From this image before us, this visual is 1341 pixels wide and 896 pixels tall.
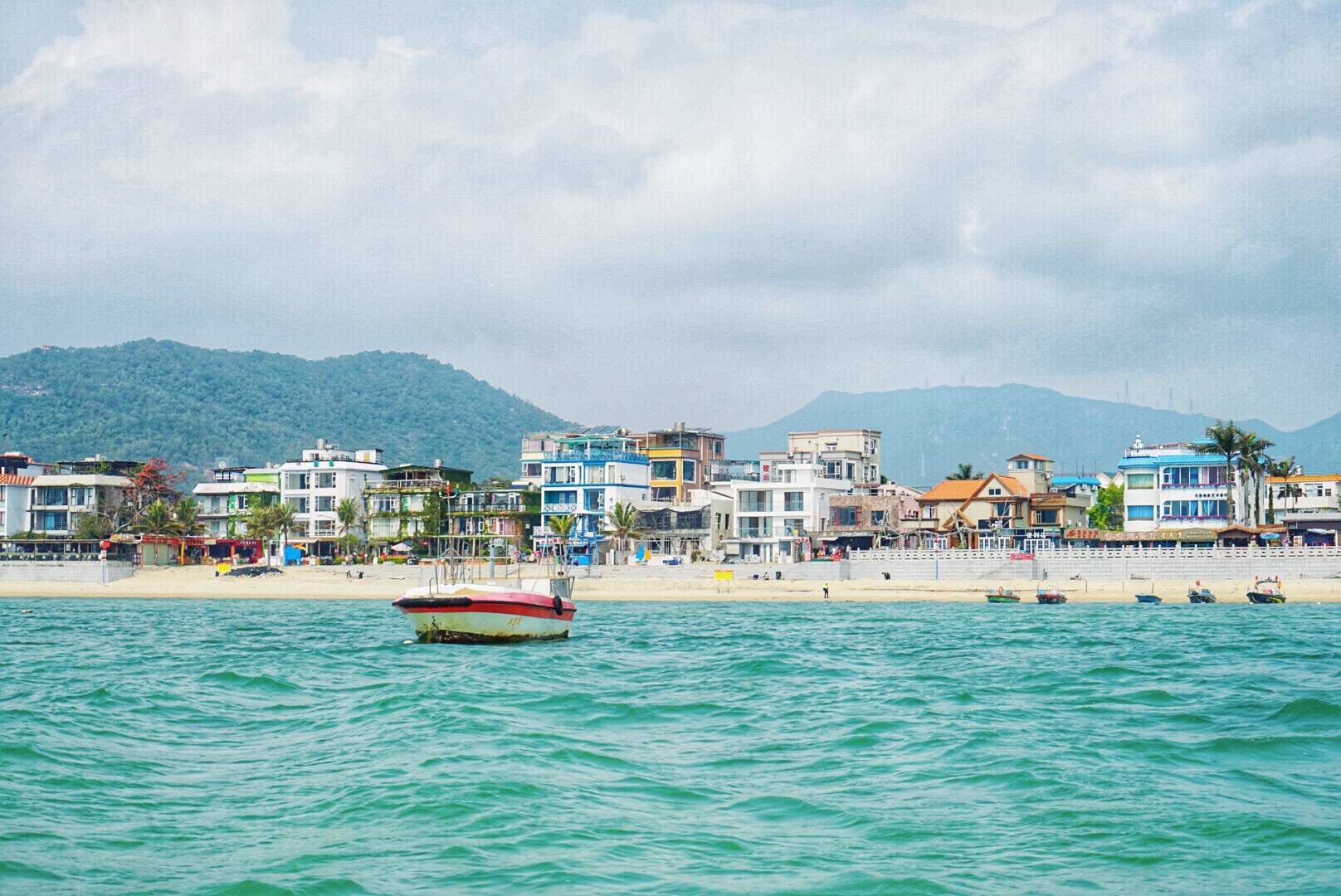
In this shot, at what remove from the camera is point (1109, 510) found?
114 metres

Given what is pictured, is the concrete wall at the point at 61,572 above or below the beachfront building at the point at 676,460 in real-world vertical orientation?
below

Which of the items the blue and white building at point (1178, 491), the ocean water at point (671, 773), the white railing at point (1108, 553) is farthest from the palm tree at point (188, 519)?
the blue and white building at point (1178, 491)

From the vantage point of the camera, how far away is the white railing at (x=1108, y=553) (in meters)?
80.2

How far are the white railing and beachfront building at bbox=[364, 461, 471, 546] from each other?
37.4 m

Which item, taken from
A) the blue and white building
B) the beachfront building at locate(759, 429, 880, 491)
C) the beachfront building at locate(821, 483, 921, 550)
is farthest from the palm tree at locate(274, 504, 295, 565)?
the blue and white building

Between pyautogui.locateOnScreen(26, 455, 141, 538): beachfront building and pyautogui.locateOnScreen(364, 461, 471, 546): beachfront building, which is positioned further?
pyautogui.locateOnScreen(364, 461, 471, 546): beachfront building

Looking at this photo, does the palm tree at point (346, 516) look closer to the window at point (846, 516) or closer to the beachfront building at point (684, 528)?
the beachfront building at point (684, 528)

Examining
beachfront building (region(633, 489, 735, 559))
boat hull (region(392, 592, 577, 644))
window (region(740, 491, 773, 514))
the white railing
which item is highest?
window (region(740, 491, 773, 514))

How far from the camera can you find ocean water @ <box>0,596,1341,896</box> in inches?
584

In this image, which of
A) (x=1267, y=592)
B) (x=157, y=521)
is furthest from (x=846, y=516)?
(x=157, y=521)

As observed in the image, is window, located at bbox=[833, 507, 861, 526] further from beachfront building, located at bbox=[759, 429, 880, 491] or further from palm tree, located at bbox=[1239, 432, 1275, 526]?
palm tree, located at bbox=[1239, 432, 1275, 526]

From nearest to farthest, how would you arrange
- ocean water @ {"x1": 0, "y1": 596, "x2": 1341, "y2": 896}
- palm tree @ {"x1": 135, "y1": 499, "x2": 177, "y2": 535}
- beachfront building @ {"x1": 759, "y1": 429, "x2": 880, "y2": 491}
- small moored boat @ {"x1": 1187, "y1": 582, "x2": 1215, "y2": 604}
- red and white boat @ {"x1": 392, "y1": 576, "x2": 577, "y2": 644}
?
ocean water @ {"x1": 0, "y1": 596, "x2": 1341, "y2": 896}
red and white boat @ {"x1": 392, "y1": 576, "x2": 577, "y2": 644}
small moored boat @ {"x1": 1187, "y1": 582, "x2": 1215, "y2": 604}
palm tree @ {"x1": 135, "y1": 499, "x2": 177, "y2": 535}
beachfront building @ {"x1": 759, "y1": 429, "x2": 880, "y2": 491}

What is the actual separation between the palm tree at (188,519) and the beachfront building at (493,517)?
21.5m

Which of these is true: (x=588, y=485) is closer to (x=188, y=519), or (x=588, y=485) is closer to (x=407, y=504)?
(x=407, y=504)
